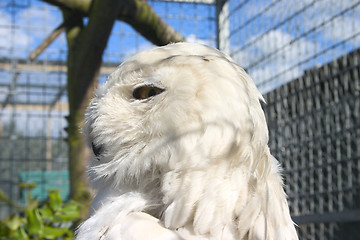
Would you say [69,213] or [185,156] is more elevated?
[185,156]

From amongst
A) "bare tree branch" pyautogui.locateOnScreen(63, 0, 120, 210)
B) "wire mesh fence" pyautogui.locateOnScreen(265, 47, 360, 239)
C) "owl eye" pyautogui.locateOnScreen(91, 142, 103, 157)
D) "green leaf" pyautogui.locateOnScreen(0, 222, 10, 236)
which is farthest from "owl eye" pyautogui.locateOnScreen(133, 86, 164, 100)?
"wire mesh fence" pyautogui.locateOnScreen(265, 47, 360, 239)

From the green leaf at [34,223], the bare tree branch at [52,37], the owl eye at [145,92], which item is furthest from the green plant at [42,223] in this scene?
the owl eye at [145,92]

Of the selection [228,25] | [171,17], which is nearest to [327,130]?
[228,25]

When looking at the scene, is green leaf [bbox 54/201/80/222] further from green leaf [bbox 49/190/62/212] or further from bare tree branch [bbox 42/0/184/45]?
bare tree branch [bbox 42/0/184/45]

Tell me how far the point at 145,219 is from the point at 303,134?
1605 mm

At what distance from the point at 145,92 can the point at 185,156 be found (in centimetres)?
20

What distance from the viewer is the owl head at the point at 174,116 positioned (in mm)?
833

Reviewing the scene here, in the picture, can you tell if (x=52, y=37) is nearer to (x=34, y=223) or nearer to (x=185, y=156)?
(x=34, y=223)

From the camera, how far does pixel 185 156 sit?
83 centimetres

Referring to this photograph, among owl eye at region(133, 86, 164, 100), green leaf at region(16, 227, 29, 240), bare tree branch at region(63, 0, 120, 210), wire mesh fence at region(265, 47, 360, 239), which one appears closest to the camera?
owl eye at region(133, 86, 164, 100)

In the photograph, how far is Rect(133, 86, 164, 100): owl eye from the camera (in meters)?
0.93

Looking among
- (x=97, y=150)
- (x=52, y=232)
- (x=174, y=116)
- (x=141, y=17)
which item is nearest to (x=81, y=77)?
(x=141, y=17)

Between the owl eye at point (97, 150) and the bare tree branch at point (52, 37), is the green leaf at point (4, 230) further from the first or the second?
the owl eye at point (97, 150)

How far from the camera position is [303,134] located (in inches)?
88.0
